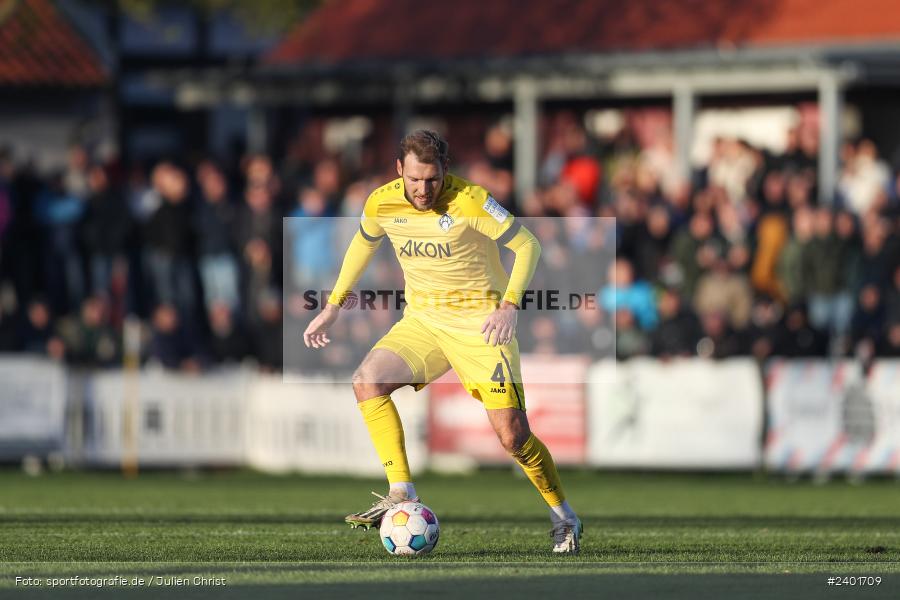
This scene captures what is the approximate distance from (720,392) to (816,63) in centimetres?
590

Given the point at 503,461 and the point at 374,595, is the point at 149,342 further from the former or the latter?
the point at 374,595

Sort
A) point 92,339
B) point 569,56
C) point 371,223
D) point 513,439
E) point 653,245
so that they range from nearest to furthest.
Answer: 1. point 513,439
2. point 371,223
3. point 653,245
4. point 92,339
5. point 569,56

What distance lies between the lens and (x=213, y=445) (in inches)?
817

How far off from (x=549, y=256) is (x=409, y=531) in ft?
31.7

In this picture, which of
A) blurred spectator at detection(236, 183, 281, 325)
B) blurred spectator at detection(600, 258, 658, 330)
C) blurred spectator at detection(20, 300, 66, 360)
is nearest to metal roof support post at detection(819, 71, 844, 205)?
blurred spectator at detection(600, 258, 658, 330)

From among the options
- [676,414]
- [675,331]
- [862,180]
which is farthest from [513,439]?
[862,180]

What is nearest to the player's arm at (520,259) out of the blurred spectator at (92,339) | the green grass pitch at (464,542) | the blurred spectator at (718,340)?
the green grass pitch at (464,542)

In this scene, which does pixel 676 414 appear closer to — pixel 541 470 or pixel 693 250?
pixel 693 250

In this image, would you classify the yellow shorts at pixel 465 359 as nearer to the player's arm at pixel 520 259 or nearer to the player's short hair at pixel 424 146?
the player's arm at pixel 520 259

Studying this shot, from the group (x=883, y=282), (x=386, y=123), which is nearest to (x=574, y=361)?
(x=883, y=282)

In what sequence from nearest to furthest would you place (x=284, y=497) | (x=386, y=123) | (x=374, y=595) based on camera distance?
(x=374, y=595) → (x=284, y=497) → (x=386, y=123)

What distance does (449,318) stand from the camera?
1087 cm

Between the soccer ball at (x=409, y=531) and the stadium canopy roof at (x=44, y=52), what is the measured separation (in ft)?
67.9

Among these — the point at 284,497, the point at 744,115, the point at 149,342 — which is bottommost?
the point at 284,497
